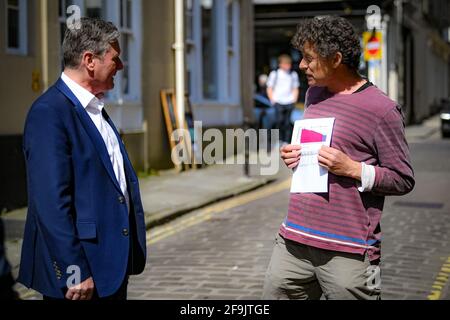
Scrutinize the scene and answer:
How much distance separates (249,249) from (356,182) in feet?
16.1

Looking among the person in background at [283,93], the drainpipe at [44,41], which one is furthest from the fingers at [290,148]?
the person in background at [283,93]

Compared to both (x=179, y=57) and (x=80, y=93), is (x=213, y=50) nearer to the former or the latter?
(x=179, y=57)

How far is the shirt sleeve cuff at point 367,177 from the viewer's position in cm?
320

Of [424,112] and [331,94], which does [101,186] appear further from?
[424,112]

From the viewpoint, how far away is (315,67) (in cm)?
336

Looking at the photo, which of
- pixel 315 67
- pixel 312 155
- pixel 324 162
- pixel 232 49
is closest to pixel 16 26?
pixel 315 67

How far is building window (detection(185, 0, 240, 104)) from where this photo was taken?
1656cm

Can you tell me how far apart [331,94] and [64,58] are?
1218mm

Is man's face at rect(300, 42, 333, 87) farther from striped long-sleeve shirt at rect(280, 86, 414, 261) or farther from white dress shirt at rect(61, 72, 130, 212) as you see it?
white dress shirt at rect(61, 72, 130, 212)

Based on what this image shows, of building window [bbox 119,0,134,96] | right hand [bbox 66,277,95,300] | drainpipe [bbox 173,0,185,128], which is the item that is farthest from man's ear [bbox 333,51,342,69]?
drainpipe [bbox 173,0,185,128]

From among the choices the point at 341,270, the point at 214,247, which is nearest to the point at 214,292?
the point at 214,247

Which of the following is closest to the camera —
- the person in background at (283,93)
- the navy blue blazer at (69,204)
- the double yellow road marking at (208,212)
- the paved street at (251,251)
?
the navy blue blazer at (69,204)

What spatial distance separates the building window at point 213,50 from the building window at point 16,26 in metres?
5.97

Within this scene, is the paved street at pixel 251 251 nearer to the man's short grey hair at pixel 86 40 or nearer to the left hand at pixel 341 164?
the left hand at pixel 341 164
